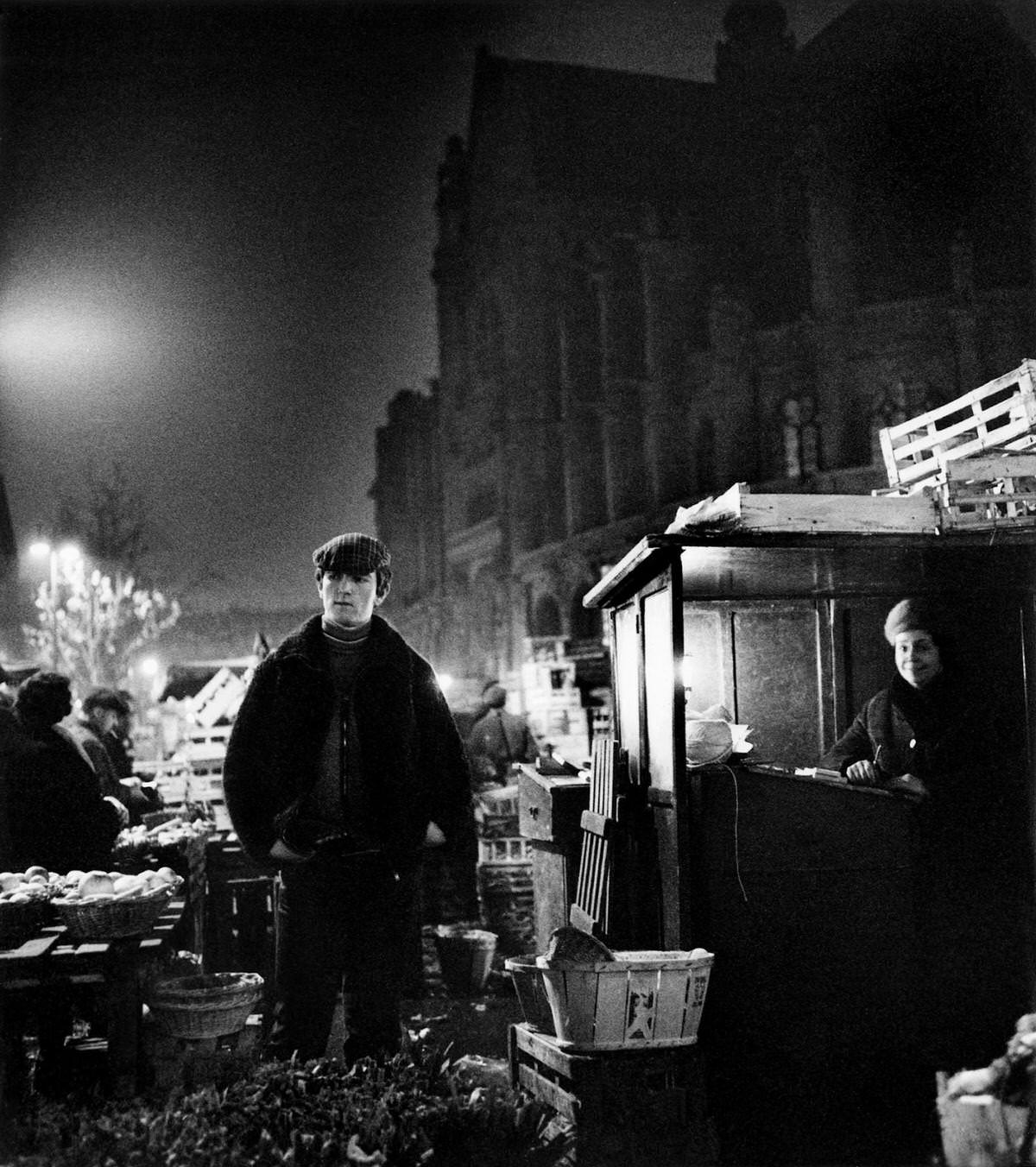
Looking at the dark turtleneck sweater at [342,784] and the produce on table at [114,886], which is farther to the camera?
the produce on table at [114,886]

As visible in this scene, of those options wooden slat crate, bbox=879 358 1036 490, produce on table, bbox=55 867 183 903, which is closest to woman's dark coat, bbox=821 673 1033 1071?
wooden slat crate, bbox=879 358 1036 490

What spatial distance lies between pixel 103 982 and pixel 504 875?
6865 mm

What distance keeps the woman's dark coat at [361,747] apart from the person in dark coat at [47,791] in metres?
2.07

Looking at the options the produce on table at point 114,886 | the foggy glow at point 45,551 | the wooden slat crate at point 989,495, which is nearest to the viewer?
the produce on table at point 114,886

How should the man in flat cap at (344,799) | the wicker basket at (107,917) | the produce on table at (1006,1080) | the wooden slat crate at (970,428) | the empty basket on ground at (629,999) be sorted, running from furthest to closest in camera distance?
1. the wooden slat crate at (970,428)
2. the wicker basket at (107,917)
3. the man in flat cap at (344,799)
4. the empty basket on ground at (629,999)
5. the produce on table at (1006,1080)

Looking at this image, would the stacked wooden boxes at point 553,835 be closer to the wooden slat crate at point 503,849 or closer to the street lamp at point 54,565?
the wooden slat crate at point 503,849

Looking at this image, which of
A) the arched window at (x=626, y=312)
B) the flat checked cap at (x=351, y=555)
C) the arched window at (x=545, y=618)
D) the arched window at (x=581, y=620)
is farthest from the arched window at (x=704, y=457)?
the flat checked cap at (x=351, y=555)

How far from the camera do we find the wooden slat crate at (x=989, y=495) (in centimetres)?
575

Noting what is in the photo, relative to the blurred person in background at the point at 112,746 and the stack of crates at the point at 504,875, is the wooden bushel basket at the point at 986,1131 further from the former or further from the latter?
the blurred person in background at the point at 112,746

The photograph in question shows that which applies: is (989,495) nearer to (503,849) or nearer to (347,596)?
(347,596)

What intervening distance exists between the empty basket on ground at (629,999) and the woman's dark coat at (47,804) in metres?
3.48

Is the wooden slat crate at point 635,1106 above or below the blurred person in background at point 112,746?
below

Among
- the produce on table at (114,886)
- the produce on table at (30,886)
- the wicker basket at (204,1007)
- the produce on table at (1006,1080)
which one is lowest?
the wicker basket at (204,1007)

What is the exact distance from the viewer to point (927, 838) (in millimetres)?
5918
